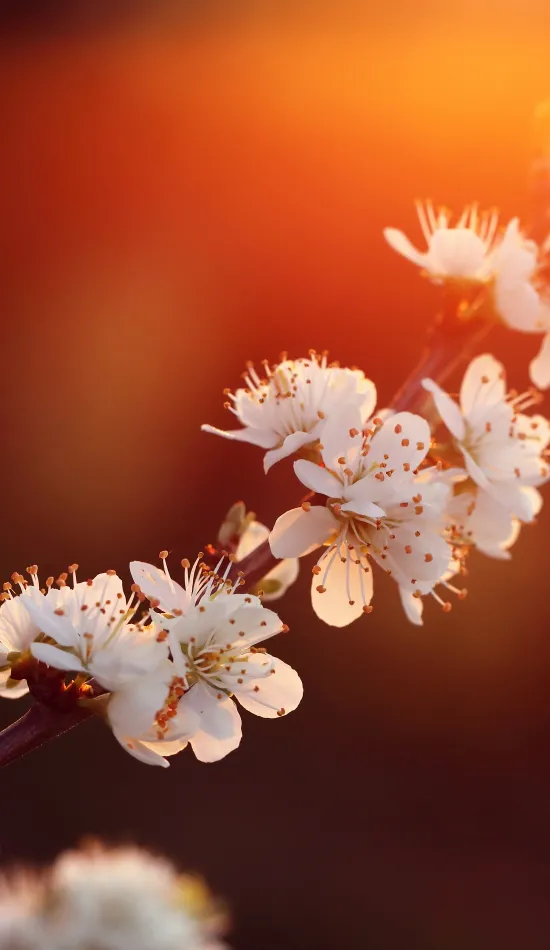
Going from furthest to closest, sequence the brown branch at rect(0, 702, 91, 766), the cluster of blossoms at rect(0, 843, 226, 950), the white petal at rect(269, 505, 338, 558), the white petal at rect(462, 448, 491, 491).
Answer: the cluster of blossoms at rect(0, 843, 226, 950)
the white petal at rect(462, 448, 491, 491)
the white petal at rect(269, 505, 338, 558)
the brown branch at rect(0, 702, 91, 766)

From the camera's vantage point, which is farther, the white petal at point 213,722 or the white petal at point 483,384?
the white petal at point 483,384

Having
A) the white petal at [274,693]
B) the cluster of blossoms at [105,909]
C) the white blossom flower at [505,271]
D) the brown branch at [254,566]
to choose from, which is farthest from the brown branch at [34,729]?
the cluster of blossoms at [105,909]

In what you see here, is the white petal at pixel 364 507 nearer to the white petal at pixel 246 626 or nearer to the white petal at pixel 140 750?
→ the white petal at pixel 246 626

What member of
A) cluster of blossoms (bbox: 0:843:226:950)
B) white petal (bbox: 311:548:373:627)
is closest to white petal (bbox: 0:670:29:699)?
white petal (bbox: 311:548:373:627)

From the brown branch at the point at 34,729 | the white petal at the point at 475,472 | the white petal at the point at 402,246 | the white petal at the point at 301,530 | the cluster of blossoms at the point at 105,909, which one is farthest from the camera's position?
the cluster of blossoms at the point at 105,909

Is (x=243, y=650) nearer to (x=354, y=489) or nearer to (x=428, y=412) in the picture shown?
(x=354, y=489)

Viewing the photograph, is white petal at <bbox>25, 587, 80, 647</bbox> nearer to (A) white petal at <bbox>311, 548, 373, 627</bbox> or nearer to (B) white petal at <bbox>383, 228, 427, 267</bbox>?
(A) white petal at <bbox>311, 548, 373, 627</bbox>

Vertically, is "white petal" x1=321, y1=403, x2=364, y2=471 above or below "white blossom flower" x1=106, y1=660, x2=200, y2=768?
above

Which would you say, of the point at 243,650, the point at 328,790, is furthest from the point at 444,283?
the point at 328,790

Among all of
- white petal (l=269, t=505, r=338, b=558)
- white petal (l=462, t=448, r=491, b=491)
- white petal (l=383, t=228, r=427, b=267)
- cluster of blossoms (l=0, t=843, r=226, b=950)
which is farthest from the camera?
cluster of blossoms (l=0, t=843, r=226, b=950)

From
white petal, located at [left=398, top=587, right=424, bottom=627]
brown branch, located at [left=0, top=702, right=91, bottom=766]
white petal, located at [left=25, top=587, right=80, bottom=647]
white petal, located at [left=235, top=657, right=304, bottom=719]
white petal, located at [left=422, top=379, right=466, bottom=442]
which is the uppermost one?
white petal, located at [left=422, top=379, right=466, bottom=442]
